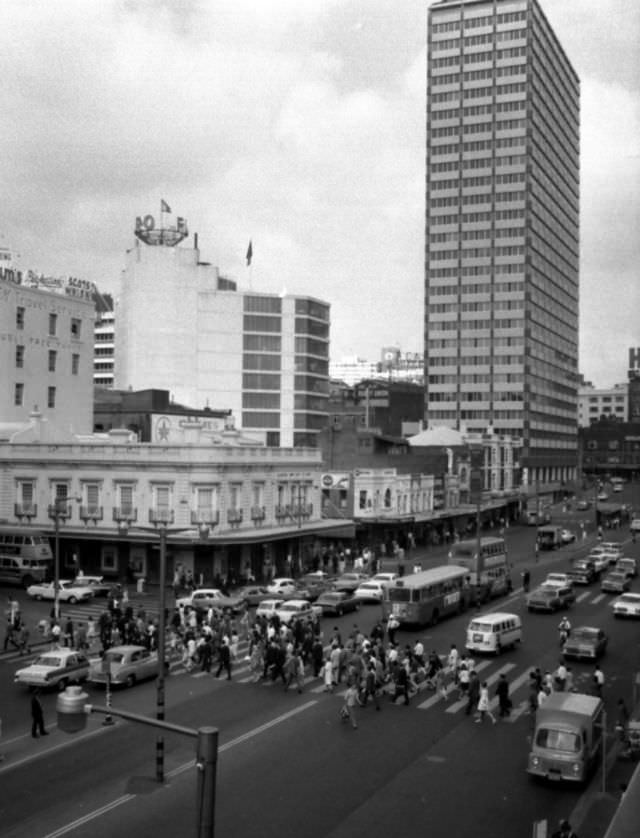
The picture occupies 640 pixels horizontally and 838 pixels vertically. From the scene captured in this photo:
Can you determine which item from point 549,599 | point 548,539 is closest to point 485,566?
point 549,599

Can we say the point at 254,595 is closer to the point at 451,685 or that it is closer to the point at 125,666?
the point at 125,666

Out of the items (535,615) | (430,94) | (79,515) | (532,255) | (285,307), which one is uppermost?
(430,94)

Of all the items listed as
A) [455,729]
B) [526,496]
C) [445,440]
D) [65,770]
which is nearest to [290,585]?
[455,729]

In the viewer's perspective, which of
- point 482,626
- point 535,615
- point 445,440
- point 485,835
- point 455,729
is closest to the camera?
point 485,835

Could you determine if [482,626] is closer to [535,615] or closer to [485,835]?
[535,615]

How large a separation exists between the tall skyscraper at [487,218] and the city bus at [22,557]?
119 meters

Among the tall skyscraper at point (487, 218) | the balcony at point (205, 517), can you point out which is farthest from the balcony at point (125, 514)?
the tall skyscraper at point (487, 218)

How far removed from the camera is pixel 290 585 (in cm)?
5756

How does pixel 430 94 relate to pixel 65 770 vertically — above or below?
above

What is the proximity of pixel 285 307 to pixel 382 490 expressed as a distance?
6087cm

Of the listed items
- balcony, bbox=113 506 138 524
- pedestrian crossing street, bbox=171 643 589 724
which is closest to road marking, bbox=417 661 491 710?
pedestrian crossing street, bbox=171 643 589 724

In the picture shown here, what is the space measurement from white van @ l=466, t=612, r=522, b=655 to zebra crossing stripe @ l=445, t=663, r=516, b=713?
4.11 feet

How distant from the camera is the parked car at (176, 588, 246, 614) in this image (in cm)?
5056

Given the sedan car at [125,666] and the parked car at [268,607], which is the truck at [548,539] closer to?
the parked car at [268,607]
